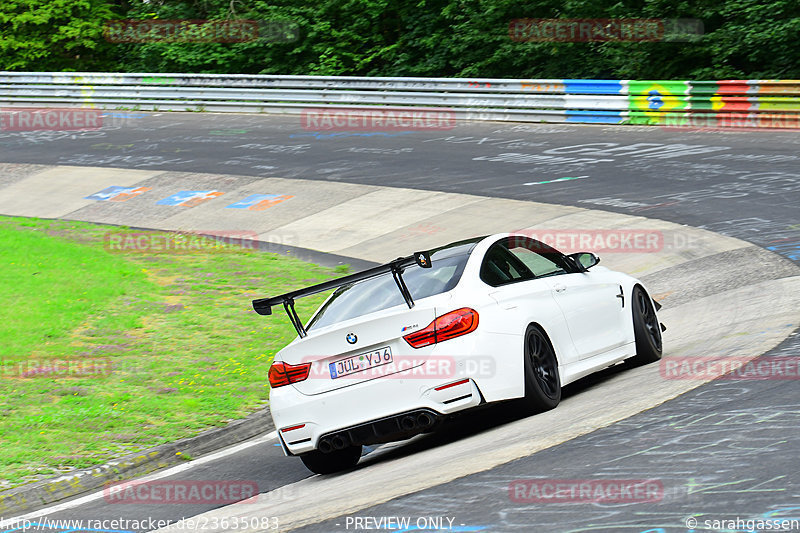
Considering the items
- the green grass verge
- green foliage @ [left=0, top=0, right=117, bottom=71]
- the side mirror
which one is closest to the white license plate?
the green grass verge

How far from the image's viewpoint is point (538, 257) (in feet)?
28.6

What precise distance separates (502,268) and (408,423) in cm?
155

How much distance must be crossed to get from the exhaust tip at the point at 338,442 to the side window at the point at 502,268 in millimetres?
1527

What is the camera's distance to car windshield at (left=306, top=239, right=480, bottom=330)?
25.1ft

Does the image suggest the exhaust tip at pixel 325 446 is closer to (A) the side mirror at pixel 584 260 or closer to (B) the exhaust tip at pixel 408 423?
(B) the exhaust tip at pixel 408 423

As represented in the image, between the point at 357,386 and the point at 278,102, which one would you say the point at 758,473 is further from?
the point at 278,102

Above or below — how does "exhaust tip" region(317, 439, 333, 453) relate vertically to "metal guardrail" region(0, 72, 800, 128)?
below

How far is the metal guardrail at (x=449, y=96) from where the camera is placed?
2323 centimetres

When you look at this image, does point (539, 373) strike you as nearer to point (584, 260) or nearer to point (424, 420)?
point (424, 420)

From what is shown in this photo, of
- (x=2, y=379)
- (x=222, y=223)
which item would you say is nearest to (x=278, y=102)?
(x=222, y=223)

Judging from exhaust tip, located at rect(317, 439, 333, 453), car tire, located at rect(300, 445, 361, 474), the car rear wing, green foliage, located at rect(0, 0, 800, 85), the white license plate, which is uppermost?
green foliage, located at rect(0, 0, 800, 85)

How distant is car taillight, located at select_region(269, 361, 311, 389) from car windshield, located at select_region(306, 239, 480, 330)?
409 mm

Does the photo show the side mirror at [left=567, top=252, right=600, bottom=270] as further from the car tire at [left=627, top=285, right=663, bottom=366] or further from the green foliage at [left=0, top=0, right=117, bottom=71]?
the green foliage at [left=0, top=0, right=117, bottom=71]

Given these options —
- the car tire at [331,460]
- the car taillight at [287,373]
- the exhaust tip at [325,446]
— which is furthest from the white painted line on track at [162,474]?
the exhaust tip at [325,446]
